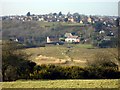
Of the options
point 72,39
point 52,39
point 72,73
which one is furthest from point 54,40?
point 72,73

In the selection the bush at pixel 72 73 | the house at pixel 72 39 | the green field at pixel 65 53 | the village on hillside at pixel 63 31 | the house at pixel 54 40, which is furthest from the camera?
the house at pixel 72 39

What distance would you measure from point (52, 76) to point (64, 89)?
3.92m

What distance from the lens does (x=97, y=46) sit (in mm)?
26375

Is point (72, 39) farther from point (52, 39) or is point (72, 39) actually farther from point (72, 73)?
point (72, 73)

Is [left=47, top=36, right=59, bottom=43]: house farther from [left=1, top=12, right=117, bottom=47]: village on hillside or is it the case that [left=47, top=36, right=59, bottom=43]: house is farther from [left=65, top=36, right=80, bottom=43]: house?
[left=65, top=36, right=80, bottom=43]: house

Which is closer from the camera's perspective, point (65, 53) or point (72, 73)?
point (72, 73)

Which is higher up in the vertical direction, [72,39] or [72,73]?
[72,39]

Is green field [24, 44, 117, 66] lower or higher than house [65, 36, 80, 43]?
Result: lower

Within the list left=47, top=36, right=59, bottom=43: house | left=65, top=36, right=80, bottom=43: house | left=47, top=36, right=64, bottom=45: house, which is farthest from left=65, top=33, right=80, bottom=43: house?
left=47, top=36, right=59, bottom=43: house

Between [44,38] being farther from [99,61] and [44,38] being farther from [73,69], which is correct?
[73,69]

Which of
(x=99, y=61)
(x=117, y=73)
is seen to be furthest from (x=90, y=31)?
(x=117, y=73)

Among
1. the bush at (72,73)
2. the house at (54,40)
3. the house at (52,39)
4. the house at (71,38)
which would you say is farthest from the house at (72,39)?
the bush at (72,73)

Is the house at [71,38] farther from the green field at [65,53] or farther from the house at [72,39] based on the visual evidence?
the green field at [65,53]

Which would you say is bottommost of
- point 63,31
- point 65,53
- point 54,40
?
point 65,53
